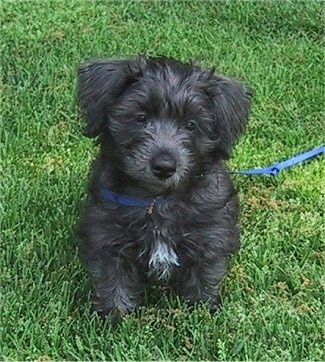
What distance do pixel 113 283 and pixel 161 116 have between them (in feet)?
2.86

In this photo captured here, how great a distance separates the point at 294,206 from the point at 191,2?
13.2 feet

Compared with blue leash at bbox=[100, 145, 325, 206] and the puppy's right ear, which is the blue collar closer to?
blue leash at bbox=[100, 145, 325, 206]

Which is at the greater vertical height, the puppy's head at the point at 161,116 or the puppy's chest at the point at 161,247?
the puppy's head at the point at 161,116

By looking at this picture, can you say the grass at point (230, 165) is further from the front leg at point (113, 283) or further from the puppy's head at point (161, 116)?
the puppy's head at point (161, 116)

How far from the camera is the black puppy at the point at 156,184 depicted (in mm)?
4285

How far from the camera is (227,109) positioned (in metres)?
4.50

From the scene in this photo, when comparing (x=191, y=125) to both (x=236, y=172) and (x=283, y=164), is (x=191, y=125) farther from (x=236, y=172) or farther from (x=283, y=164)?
(x=283, y=164)

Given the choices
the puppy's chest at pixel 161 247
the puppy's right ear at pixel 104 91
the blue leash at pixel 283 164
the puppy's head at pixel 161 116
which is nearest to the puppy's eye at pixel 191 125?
the puppy's head at pixel 161 116

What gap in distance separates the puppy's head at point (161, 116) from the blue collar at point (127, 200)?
5.7 inches

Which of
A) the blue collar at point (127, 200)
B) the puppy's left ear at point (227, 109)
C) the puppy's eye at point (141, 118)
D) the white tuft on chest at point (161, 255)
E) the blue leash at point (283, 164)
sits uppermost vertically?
the puppy's eye at point (141, 118)

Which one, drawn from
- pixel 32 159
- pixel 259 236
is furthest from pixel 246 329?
pixel 32 159

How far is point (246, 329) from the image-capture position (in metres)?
4.44

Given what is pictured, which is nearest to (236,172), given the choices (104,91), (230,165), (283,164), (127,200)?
(230,165)

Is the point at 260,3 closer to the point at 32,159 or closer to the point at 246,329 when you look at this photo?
the point at 32,159
